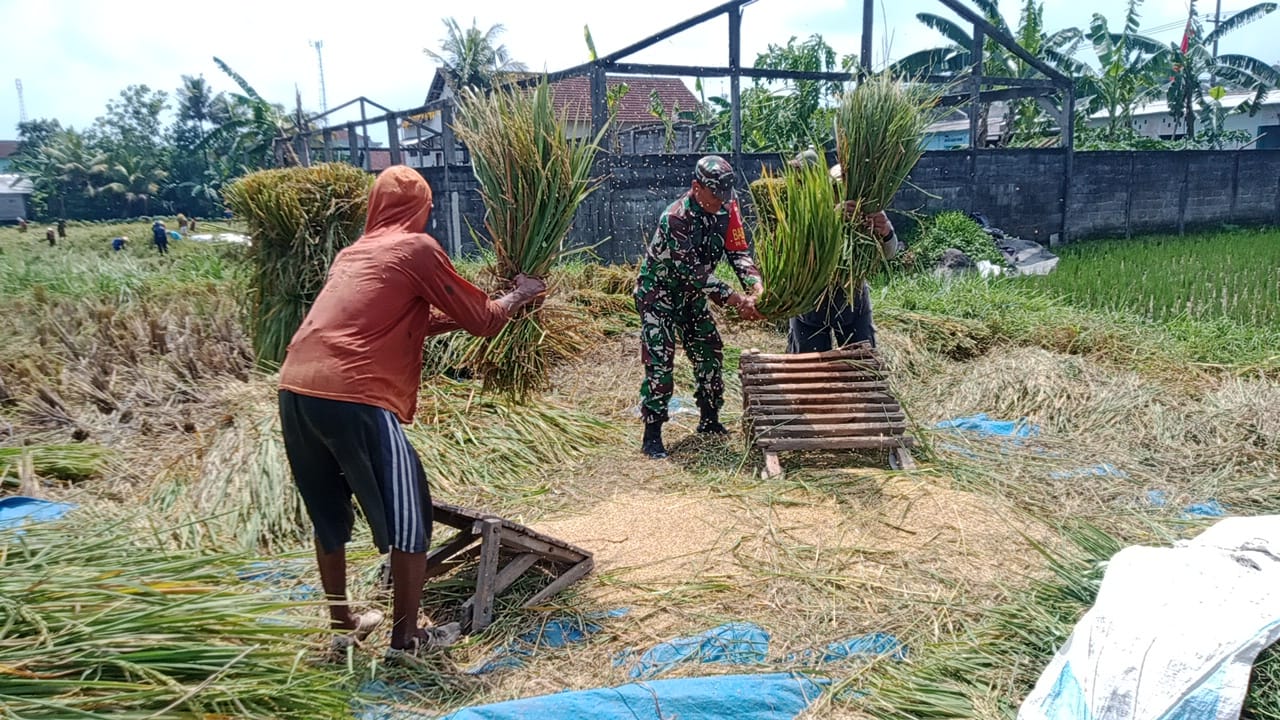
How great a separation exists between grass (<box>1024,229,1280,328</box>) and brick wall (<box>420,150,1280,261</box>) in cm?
127

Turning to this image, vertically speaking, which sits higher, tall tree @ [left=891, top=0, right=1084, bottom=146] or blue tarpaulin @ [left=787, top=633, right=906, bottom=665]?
tall tree @ [left=891, top=0, right=1084, bottom=146]

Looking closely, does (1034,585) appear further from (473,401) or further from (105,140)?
(105,140)

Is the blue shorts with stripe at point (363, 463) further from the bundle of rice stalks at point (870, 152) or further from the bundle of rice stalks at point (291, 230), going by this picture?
the bundle of rice stalks at point (291, 230)

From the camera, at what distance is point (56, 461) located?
4254 mm

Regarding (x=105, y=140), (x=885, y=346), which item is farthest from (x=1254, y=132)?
(x=105, y=140)

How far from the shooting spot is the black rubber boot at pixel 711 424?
4.73 m

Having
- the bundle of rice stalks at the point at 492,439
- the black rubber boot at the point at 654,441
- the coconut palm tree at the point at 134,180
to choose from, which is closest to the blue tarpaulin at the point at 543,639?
the bundle of rice stalks at the point at 492,439

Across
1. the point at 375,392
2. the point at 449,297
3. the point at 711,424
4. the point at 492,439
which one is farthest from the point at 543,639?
the point at 711,424

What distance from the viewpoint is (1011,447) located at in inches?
181

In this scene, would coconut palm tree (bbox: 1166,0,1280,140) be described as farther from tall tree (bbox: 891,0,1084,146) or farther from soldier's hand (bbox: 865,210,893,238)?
soldier's hand (bbox: 865,210,893,238)

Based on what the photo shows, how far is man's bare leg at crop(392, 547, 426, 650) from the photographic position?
7.91 ft

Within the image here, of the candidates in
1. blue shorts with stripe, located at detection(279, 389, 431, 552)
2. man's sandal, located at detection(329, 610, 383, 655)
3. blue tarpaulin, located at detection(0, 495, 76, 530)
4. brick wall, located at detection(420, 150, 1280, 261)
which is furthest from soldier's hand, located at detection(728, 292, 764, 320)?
brick wall, located at detection(420, 150, 1280, 261)

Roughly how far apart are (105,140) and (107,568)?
44.4 meters

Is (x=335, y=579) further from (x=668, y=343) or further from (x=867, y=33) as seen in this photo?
(x=867, y=33)
